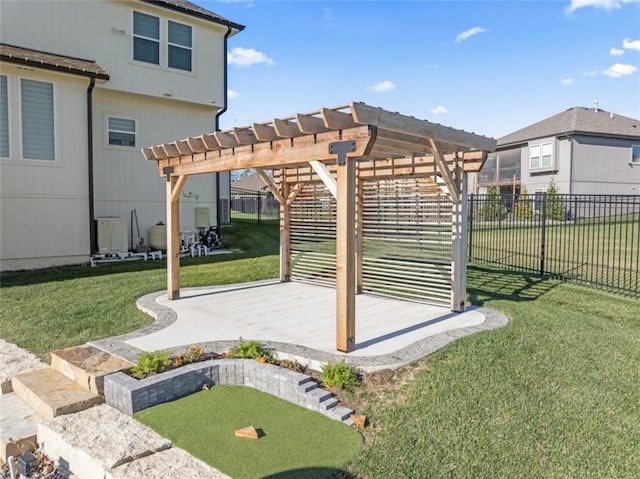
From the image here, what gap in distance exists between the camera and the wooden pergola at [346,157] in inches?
181

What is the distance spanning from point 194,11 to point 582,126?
2165 cm

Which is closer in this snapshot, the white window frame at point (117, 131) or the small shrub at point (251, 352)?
the small shrub at point (251, 352)

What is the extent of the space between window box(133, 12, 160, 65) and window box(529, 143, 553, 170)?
2178 cm

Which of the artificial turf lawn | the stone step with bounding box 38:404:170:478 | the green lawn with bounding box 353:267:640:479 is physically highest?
the green lawn with bounding box 353:267:640:479

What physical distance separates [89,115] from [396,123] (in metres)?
9.24

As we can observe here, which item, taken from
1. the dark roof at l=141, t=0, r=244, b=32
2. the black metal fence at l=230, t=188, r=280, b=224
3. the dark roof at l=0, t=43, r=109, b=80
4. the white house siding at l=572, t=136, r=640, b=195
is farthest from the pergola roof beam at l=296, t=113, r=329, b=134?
the white house siding at l=572, t=136, r=640, b=195

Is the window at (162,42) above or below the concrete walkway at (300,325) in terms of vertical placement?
above

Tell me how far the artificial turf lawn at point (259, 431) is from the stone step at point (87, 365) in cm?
71

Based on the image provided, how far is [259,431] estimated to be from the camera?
11.6ft

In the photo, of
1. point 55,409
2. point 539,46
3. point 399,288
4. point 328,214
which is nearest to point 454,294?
point 399,288

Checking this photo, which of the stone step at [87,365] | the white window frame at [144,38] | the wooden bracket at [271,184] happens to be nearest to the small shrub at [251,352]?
the stone step at [87,365]

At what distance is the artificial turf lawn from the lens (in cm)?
309

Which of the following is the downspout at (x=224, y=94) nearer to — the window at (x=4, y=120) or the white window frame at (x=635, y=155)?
the window at (x=4, y=120)

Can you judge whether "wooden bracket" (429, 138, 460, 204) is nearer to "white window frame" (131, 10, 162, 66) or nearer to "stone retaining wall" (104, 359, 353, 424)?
"stone retaining wall" (104, 359, 353, 424)
